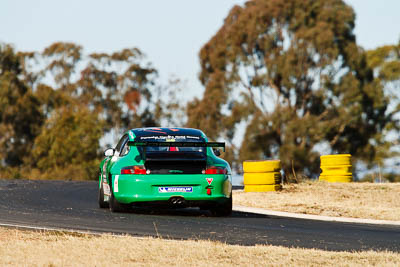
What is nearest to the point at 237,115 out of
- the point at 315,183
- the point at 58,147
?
the point at 58,147

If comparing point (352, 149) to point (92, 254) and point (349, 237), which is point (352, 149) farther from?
point (92, 254)

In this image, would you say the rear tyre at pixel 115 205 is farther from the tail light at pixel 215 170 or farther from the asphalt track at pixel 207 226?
the tail light at pixel 215 170

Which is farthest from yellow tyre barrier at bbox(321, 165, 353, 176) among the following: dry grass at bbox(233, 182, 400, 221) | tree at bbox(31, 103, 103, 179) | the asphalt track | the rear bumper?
tree at bbox(31, 103, 103, 179)

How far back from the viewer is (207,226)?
11375 mm

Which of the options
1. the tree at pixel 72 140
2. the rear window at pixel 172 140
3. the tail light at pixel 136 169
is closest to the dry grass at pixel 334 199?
the rear window at pixel 172 140

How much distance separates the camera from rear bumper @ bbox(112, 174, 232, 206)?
1229 cm

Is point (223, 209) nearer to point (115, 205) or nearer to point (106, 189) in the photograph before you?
point (115, 205)

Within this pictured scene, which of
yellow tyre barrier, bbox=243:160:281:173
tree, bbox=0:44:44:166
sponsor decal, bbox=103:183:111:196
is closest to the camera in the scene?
sponsor decal, bbox=103:183:111:196

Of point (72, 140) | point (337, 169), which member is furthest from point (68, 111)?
point (337, 169)

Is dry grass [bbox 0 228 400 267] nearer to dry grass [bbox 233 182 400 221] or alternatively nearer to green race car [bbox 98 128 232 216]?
green race car [bbox 98 128 232 216]

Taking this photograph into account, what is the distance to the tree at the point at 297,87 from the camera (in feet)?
150

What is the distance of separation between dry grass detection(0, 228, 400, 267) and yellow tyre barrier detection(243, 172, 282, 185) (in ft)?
28.1

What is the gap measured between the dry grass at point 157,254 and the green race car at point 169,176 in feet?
9.86

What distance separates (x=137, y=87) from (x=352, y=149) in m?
20.4
